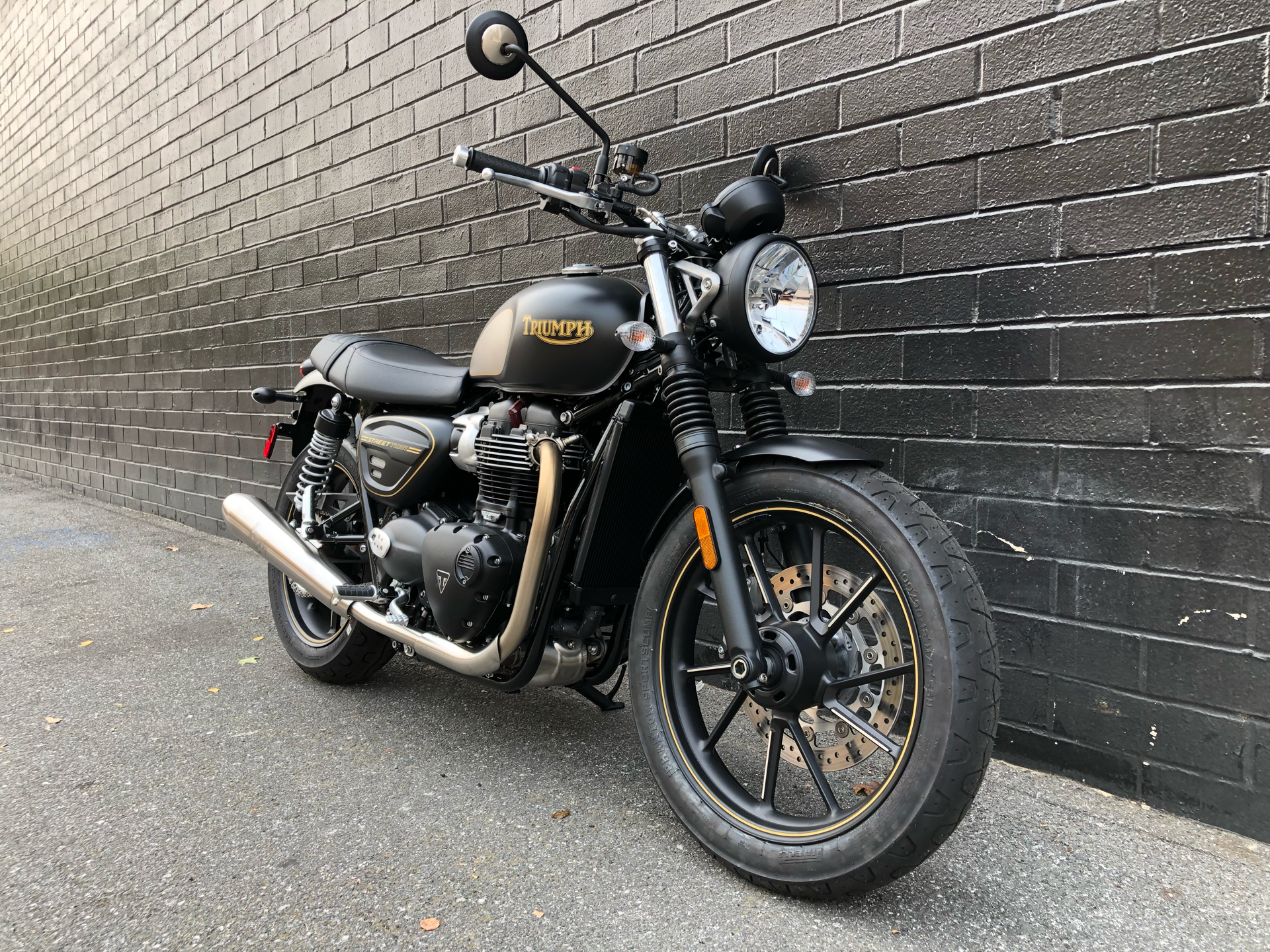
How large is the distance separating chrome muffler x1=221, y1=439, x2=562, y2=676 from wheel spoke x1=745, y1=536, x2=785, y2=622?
53 cm

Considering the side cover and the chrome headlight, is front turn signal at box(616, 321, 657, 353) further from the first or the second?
the side cover

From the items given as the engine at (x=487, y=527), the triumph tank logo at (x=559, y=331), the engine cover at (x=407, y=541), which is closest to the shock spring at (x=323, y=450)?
the engine cover at (x=407, y=541)

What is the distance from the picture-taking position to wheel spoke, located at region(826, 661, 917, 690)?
179 cm

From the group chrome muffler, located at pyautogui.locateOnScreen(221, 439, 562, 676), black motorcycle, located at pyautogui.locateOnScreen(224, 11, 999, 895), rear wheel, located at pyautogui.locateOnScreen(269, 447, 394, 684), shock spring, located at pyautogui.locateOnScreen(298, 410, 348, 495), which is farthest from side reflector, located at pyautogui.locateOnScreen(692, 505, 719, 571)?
shock spring, located at pyautogui.locateOnScreen(298, 410, 348, 495)

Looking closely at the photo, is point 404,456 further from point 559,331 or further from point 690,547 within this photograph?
point 690,547

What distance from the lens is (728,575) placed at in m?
1.90

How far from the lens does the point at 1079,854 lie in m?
2.06

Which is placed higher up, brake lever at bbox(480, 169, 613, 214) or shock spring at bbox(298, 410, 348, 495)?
brake lever at bbox(480, 169, 613, 214)

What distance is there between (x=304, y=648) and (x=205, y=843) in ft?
3.84

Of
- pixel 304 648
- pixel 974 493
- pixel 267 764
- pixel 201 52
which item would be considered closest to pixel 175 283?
pixel 201 52

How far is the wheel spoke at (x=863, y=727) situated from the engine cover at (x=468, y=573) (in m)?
0.93

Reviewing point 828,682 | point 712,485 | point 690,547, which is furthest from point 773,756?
point 712,485

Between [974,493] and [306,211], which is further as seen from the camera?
[306,211]

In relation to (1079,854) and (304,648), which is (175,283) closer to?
(304,648)
